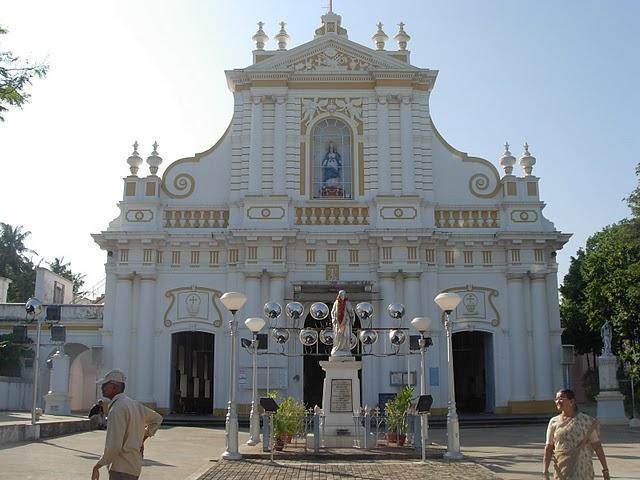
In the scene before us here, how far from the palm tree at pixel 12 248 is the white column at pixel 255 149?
34007mm

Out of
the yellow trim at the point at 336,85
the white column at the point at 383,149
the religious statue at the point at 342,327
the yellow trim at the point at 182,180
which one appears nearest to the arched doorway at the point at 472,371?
the white column at the point at 383,149

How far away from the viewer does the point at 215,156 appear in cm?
2997

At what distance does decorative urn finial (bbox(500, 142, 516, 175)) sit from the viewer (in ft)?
97.0

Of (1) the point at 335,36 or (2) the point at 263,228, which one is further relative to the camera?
(1) the point at 335,36

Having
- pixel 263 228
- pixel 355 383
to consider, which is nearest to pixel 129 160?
pixel 263 228

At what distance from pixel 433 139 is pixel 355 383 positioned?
571 inches

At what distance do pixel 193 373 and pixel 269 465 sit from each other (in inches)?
695

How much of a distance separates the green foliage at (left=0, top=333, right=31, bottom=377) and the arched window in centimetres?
1415

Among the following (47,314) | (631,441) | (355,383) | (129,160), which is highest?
(129,160)

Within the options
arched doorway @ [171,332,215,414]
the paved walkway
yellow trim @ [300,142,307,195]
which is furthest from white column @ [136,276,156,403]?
the paved walkway

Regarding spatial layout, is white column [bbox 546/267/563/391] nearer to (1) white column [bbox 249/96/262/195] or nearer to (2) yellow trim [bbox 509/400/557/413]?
(2) yellow trim [bbox 509/400/557/413]

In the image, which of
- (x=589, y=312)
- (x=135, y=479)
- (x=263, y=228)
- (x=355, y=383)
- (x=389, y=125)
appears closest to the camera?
(x=135, y=479)

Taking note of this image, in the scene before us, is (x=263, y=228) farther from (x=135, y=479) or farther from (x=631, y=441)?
(x=135, y=479)

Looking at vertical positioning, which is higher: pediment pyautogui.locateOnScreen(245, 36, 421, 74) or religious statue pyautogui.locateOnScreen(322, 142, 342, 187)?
pediment pyautogui.locateOnScreen(245, 36, 421, 74)
